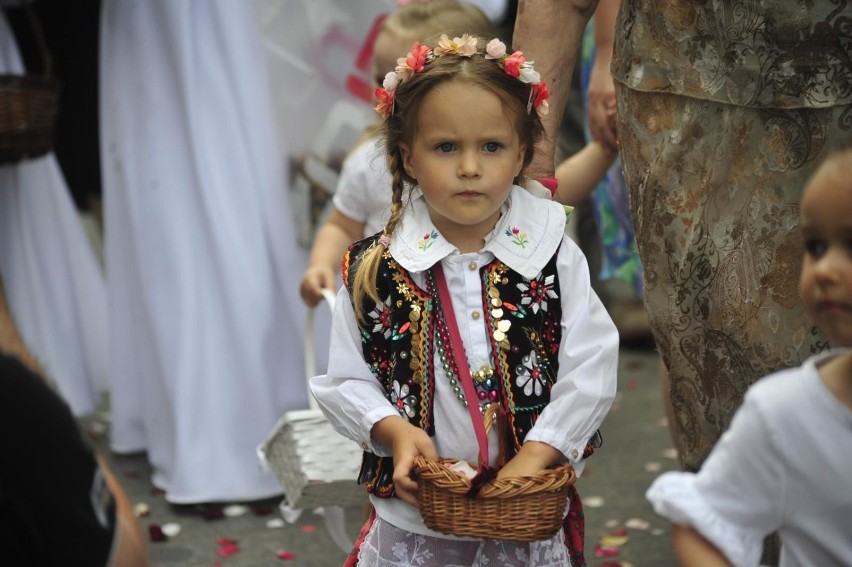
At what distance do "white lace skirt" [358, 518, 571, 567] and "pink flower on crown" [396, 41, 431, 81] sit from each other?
0.90 meters

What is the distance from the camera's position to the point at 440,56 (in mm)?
2537

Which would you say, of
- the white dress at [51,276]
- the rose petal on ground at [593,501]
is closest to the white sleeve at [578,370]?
the rose petal on ground at [593,501]

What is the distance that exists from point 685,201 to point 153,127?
2.41 meters

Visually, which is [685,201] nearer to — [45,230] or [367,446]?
[367,446]

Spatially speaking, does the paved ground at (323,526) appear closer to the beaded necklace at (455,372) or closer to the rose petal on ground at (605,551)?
the rose petal on ground at (605,551)

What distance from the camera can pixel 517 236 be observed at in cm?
253

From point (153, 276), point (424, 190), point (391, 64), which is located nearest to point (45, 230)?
point (153, 276)

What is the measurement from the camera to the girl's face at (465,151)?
2.46m

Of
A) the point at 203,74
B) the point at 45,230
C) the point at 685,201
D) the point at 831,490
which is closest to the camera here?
the point at 831,490

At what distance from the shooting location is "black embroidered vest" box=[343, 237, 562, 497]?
96.4 inches

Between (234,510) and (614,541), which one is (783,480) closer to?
(614,541)

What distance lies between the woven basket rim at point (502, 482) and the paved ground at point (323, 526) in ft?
5.78

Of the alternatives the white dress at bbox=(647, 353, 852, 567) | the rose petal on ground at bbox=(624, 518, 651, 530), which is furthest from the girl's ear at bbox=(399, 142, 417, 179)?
the rose petal on ground at bbox=(624, 518, 651, 530)

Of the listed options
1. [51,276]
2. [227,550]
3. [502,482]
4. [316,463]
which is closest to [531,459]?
[502,482]
